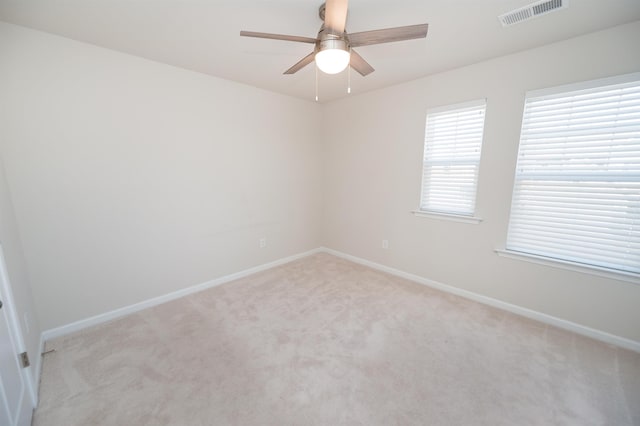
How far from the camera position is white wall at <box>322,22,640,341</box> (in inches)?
81.9

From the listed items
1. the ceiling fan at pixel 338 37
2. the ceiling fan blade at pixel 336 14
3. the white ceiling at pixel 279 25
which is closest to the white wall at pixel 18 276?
the white ceiling at pixel 279 25

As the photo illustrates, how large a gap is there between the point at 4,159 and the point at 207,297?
2.03 m

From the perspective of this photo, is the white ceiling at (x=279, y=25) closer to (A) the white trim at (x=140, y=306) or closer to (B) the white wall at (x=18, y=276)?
(B) the white wall at (x=18, y=276)

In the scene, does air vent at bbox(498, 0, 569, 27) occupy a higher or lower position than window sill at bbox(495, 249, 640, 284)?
higher

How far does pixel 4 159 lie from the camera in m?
1.89

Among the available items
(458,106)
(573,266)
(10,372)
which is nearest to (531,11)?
(458,106)

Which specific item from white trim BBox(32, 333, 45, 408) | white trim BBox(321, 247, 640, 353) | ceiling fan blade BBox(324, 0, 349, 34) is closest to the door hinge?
white trim BBox(32, 333, 45, 408)

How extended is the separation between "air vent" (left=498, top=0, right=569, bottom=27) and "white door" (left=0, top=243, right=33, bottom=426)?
11.9 feet

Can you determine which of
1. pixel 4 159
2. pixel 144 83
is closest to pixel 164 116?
pixel 144 83

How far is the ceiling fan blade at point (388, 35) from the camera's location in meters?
1.38

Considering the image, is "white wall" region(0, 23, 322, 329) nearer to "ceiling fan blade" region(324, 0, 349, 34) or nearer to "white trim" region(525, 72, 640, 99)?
"ceiling fan blade" region(324, 0, 349, 34)

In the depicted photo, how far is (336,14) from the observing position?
1.37 metres

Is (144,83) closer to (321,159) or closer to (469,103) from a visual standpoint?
(321,159)

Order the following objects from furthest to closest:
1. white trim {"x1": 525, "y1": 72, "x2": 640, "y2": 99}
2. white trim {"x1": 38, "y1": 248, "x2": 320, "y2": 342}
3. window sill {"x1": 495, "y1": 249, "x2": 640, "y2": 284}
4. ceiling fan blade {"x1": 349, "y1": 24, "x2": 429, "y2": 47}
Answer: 1. white trim {"x1": 38, "y1": 248, "x2": 320, "y2": 342}
2. window sill {"x1": 495, "y1": 249, "x2": 640, "y2": 284}
3. white trim {"x1": 525, "y1": 72, "x2": 640, "y2": 99}
4. ceiling fan blade {"x1": 349, "y1": 24, "x2": 429, "y2": 47}
